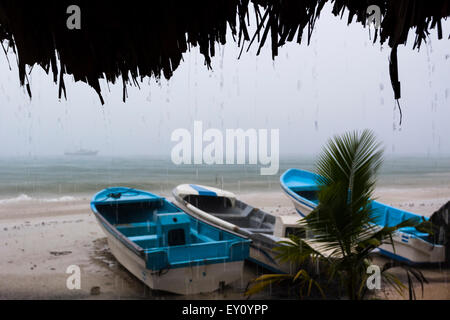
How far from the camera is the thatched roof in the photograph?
164 centimetres

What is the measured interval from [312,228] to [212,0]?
1.88m

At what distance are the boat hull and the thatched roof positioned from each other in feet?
9.97

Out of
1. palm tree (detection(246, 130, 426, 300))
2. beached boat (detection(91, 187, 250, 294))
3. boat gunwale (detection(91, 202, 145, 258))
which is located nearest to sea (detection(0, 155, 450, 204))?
boat gunwale (detection(91, 202, 145, 258))

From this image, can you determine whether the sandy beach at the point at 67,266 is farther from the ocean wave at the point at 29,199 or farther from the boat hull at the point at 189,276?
the ocean wave at the point at 29,199

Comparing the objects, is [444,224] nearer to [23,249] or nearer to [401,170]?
[23,249]

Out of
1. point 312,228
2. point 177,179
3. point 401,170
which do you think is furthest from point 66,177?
point 401,170

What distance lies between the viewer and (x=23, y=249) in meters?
8.55

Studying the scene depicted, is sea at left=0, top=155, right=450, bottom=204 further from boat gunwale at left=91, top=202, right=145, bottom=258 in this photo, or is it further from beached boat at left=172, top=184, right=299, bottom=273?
boat gunwale at left=91, top=202, right=145, bottom=258

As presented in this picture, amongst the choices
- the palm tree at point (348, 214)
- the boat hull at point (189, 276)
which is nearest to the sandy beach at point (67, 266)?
the boat hull at point (189, 276)

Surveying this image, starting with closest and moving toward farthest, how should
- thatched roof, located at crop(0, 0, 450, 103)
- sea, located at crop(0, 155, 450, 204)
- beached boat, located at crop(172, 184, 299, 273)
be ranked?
1. thatched roof, located at crop(0, 0, 450, 103)
2. beached boat, located at crop(172, 184, 299, 273)
3. sea, located at crop(0, 155, 450, 204)

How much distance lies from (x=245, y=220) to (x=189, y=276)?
3104mm

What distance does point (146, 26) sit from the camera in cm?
186

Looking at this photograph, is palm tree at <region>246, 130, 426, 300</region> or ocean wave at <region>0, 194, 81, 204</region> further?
ocean wave at <region>0, 194, 81, 204</region>

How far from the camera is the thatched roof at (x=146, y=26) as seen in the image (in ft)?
5.37
